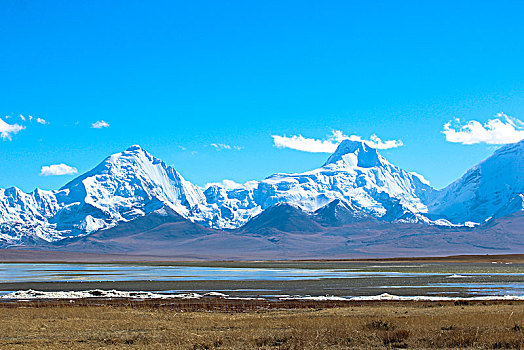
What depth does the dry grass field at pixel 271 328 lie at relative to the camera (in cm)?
2797

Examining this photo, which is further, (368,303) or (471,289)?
(471,289)

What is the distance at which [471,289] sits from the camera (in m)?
66.2

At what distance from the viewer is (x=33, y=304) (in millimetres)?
52938

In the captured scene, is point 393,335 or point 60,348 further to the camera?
point 393,335

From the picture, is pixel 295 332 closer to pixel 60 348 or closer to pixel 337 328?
pixel 337 328

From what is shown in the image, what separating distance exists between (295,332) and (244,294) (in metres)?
34.9

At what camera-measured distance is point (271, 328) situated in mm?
32906

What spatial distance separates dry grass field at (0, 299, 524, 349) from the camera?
28.0m

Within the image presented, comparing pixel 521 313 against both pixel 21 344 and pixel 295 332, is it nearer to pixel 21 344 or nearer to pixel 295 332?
pixel 295 332

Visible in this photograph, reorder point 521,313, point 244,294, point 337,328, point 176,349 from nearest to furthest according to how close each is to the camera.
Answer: point 176,349
point 337,328
point 521,313
point 244,294

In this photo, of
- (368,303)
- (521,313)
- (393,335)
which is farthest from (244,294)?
(393,335)

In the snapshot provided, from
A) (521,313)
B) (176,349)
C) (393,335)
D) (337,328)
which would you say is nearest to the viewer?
(176,349)

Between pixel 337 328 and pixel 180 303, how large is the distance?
24423 millimetres

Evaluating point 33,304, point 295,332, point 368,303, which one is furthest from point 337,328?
point 33,304
